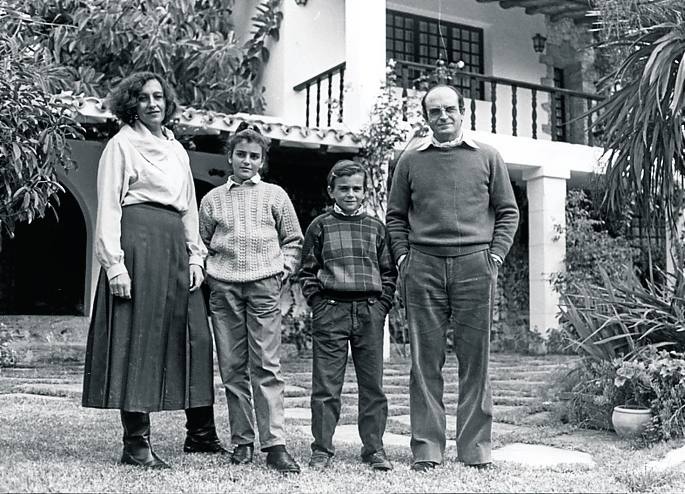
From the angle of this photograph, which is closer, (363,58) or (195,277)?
(195,277)

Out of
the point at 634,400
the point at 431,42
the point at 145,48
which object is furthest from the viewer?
the point at 431,42

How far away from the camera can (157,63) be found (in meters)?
8.88

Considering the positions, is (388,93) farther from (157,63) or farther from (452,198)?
(452,198)

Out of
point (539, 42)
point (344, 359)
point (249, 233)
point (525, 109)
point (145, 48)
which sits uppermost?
point (539, 42)

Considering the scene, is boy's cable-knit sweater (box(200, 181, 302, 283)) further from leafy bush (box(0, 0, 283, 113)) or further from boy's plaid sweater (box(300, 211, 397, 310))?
leafy bush (box(0, 0, 283, 113))

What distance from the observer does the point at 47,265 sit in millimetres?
9531

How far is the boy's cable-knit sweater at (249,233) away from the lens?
12.2ft

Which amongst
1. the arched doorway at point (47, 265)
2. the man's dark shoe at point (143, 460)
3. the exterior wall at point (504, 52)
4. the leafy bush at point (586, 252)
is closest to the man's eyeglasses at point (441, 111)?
the man's dark shoe at point (143, 460)

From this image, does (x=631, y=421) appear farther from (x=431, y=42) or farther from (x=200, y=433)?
(x=431, y=42)

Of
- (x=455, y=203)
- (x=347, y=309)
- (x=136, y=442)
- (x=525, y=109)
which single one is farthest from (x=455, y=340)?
(x=525, y=109)

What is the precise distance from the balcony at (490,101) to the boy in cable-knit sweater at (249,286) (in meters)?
5.38

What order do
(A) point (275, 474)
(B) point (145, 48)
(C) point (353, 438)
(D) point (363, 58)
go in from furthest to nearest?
(D) point (363, 58)
(B) point (145, 48)
(C) point (353, 438)
(A) point (275, 474)

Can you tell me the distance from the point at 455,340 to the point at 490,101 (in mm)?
8681

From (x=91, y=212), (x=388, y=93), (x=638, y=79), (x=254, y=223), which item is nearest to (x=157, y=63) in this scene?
(x=91, y=212)
